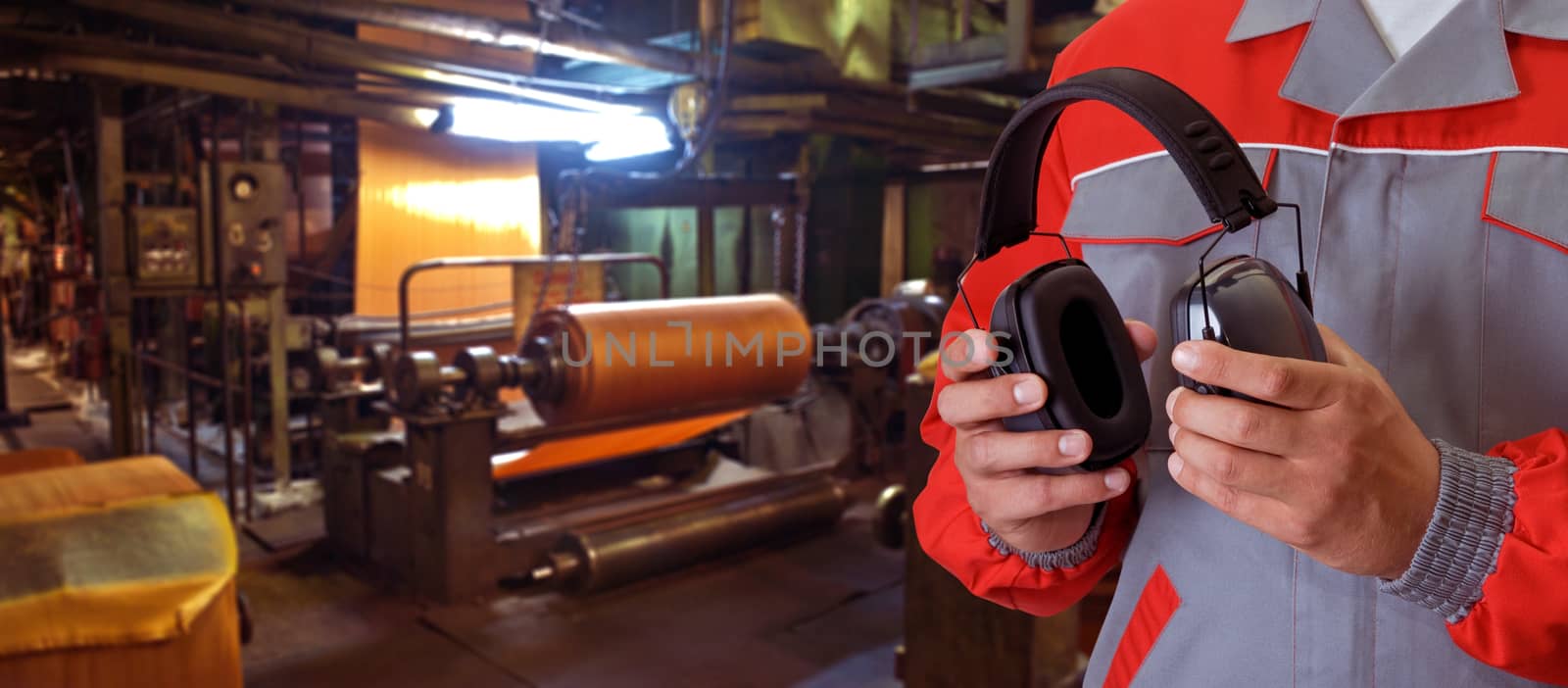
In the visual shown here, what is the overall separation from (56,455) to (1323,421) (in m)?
3.18

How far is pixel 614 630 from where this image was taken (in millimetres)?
3268

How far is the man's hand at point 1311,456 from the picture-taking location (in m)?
0.52

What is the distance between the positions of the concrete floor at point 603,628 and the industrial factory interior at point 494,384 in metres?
0.02

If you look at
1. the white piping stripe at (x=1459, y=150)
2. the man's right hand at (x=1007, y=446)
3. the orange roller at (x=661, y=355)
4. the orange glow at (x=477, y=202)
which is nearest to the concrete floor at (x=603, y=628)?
the orange roller at (x=661, y=355)

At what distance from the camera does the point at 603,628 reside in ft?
10.8

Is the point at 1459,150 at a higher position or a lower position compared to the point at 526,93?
lower

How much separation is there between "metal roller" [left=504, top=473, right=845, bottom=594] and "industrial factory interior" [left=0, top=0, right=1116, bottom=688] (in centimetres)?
1

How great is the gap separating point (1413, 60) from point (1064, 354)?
314mm

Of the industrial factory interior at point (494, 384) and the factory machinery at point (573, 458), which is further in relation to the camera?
the factory machinery at point (573, 458)

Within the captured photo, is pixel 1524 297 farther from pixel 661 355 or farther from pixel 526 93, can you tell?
pixel 526 93

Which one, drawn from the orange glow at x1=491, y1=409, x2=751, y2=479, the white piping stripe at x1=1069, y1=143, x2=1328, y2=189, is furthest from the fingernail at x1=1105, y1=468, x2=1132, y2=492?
the orange glow at x1=491, y1=409, x2=751, y2=479

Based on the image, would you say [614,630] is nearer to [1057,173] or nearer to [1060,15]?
[1060,15]

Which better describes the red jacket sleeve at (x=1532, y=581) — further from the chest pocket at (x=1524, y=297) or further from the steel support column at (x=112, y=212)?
the steel support column at (x=112, y=212)

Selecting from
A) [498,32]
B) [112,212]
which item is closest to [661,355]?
[498,32]
